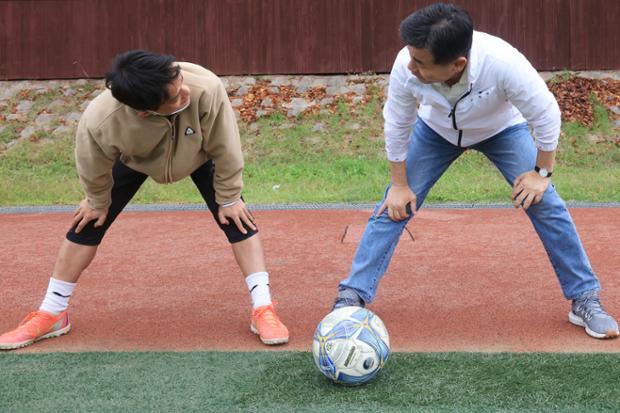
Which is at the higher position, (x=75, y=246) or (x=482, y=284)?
(x=75, y=246)

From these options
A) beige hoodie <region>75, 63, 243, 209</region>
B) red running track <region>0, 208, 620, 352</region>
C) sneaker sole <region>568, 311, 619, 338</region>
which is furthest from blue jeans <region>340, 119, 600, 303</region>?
beige hoodie <region>75, 63, 243, 209</region>

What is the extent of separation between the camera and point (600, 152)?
39.4 feet

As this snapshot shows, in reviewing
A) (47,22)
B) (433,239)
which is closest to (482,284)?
(433,239)

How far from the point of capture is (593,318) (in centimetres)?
417

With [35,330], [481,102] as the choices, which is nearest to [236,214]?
[35,330]

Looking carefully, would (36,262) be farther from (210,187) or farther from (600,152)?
(600,152)

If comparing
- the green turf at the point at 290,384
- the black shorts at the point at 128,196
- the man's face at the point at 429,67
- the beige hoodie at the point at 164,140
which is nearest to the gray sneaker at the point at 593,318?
the green turf at the point at 290,384

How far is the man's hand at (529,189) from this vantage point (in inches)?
155

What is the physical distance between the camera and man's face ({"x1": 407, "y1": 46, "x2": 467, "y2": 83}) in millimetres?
3441

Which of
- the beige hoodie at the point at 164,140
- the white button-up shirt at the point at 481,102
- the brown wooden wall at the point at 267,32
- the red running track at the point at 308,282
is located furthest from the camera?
the brown wooden wall at the point at 267,32

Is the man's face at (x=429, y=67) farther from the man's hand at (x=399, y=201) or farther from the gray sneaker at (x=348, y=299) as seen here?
the gray sneaker at (x=348, y=299)

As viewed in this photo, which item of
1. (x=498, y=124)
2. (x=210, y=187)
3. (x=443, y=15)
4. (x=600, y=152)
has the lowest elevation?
(x=600, y=152)

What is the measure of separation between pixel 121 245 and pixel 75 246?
279 centimetres

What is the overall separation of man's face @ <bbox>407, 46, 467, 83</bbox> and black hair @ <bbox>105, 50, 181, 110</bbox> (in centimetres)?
103
